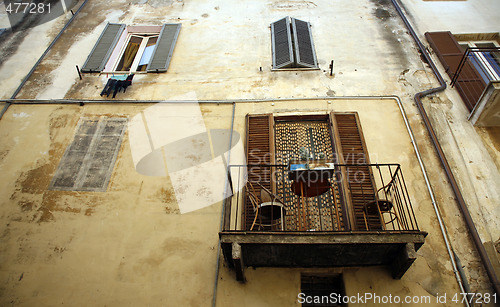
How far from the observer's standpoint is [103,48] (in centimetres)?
792

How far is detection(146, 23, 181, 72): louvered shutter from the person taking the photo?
7375 millimetres

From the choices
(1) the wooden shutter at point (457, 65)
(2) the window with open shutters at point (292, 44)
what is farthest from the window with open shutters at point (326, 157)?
(1) the wooden shutter at point (457, 65)

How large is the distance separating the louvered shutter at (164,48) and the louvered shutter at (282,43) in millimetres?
2356

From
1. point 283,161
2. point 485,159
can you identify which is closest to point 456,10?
point 485,159

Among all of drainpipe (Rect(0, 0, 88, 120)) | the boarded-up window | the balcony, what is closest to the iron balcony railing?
the balcony

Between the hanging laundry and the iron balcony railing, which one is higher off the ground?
the hanging laundry

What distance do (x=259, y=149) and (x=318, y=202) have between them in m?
1.33

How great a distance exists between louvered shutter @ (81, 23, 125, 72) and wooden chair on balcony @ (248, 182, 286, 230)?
4.94 m

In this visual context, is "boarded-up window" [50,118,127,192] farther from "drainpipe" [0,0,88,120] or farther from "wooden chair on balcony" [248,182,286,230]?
"wooden chair on balcony" [248,182,286,230]

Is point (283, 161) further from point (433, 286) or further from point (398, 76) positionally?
point (398, 76)

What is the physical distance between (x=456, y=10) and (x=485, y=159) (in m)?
4.95

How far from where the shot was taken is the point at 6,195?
547 cm

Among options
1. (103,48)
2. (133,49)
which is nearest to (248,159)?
(133,49)

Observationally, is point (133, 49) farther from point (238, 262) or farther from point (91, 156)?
point (238, 262)
